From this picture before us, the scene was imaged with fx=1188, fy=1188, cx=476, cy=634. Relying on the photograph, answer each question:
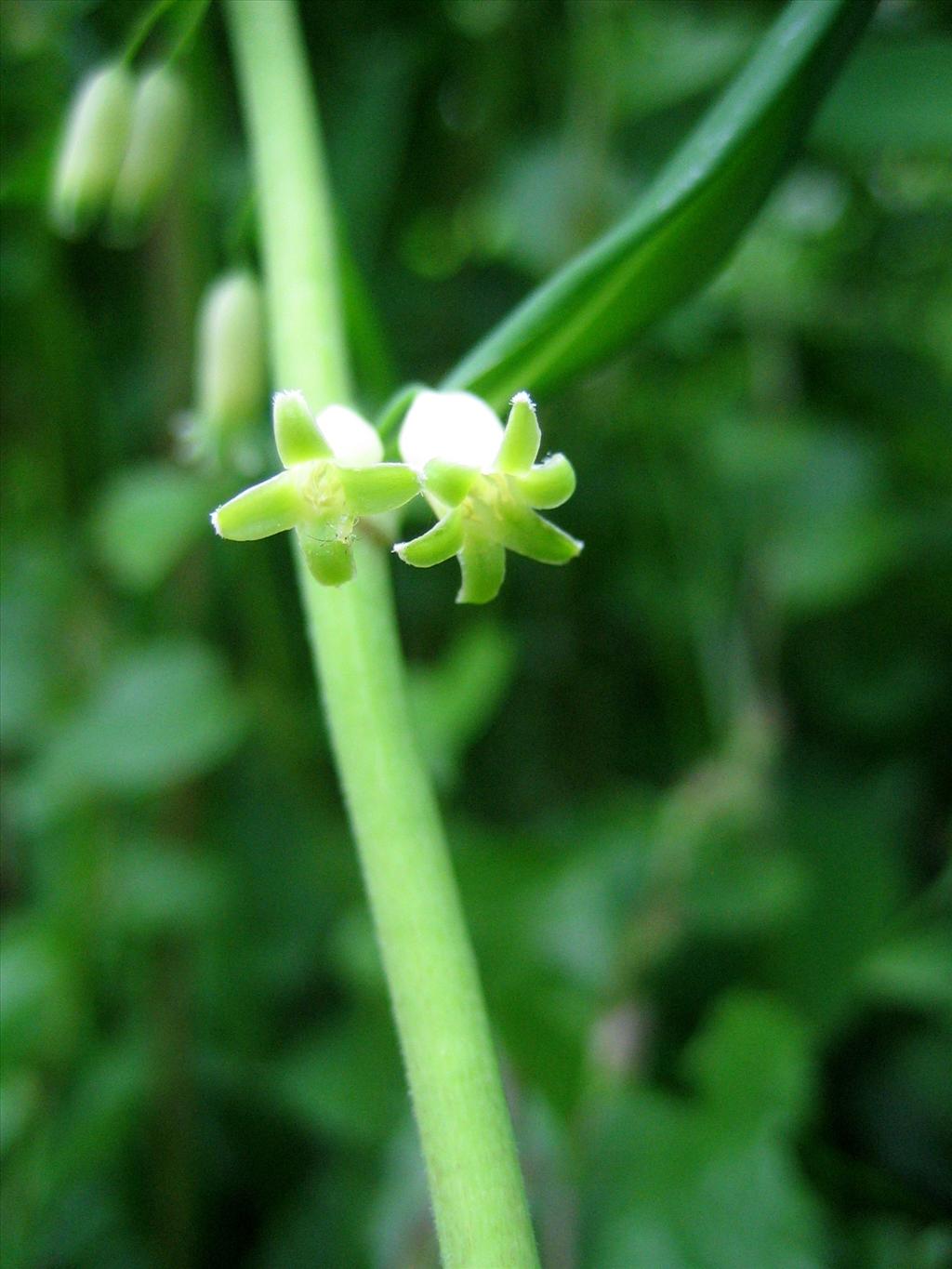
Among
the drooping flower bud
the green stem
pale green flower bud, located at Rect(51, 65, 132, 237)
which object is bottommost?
the green stem

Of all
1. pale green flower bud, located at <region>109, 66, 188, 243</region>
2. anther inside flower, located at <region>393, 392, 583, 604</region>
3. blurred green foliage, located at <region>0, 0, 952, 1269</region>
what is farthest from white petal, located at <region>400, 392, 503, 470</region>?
pale green flower bud, located at <region>109, 66, 188, 243</region>

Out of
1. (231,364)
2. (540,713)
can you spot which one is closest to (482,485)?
(231,364)

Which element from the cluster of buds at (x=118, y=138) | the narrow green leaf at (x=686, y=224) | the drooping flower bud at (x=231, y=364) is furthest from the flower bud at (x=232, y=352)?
the narrow green leaf at (x=686, y=224)

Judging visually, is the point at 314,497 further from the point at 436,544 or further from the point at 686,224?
the point at 686,224

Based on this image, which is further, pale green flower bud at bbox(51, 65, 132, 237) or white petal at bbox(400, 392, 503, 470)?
pale green flower bud at bbox(51, 65, 132, 237)

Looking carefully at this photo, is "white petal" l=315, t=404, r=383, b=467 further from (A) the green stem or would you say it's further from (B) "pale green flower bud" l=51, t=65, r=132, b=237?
(B) "pale green flower bud" l=51, t=65, r=132, b=237

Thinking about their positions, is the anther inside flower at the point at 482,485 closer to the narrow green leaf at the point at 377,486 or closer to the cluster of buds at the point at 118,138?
the narrow green leaf at the point at 377,486
